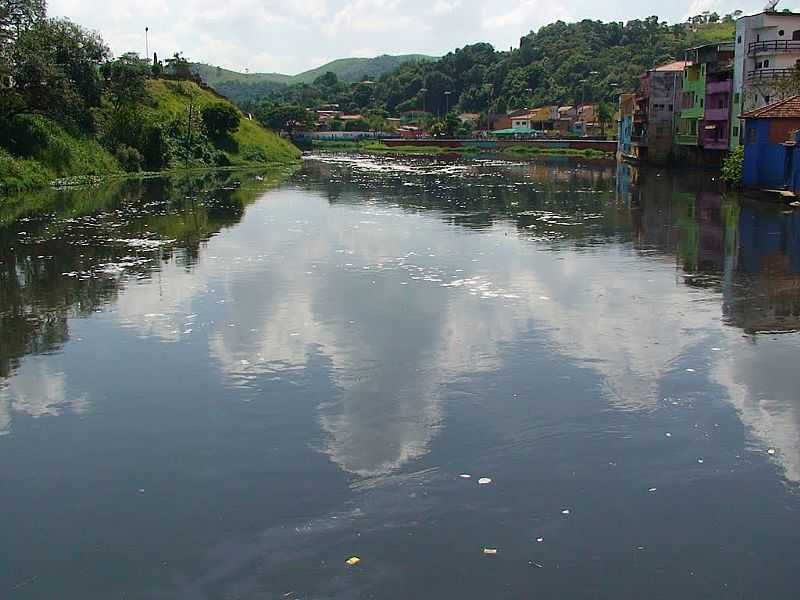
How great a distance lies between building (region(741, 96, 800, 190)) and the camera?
120 feet

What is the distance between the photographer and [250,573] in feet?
22.5

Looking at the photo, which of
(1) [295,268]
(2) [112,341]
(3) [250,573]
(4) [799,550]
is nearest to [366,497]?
(3) [250,573]

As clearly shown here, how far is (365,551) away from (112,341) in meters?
7.87

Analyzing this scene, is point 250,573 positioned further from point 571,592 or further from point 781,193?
point 781,193

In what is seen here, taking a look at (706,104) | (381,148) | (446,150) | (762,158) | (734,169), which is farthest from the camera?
(381,148)

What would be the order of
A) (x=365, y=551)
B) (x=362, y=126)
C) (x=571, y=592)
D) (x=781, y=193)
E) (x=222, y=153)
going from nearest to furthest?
(x=571, y=592) → (x=365, y=551) → (x=781, y=193) → (x=222, y=153) → (x=362, y=126)

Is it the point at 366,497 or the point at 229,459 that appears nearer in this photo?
the point at 366,497

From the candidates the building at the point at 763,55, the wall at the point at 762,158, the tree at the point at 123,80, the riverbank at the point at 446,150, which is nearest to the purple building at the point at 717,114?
the building at the point at 763,55

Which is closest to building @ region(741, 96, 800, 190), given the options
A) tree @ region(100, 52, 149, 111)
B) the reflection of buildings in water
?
the reflection of buildings in water

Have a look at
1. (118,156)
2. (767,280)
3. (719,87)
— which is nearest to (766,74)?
(719,87)

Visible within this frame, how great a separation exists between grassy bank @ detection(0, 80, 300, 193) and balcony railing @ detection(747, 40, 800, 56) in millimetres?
40331

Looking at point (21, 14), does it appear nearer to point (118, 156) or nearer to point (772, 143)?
point (118, 156)

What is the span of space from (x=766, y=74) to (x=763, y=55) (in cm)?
134

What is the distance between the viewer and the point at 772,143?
37250 millimetres
